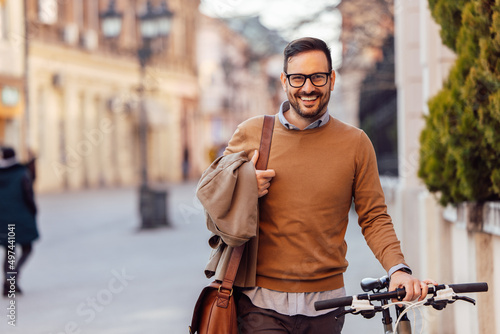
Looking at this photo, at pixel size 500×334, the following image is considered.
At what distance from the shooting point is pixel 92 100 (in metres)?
37.8

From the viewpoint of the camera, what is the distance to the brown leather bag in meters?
2.84

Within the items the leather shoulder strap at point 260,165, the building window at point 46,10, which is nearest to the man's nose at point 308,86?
the leather shoulder strap at point 260,165

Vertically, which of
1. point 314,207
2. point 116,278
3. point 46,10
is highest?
point 46,10

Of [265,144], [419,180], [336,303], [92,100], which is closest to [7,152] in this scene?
[419,180]

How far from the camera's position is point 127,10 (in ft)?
142

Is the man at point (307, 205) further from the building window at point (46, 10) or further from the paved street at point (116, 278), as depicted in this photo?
the building window at point (46, 10)

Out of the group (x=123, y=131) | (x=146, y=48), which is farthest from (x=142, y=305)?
(x=123, y=131)

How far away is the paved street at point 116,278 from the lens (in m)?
7.28

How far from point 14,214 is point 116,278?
A: 1.69 m

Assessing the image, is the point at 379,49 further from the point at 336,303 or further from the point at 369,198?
the point at 336,303

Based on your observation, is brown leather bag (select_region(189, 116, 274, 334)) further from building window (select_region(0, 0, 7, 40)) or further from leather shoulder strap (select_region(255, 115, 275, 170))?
building window (select_region(0, 0, 7, 40))

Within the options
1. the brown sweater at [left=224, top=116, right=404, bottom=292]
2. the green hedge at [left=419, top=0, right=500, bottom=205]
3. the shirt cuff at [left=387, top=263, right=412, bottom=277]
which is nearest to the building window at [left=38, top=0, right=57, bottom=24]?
the green hedge at [left=419, top=0, right=500, bottom=205]

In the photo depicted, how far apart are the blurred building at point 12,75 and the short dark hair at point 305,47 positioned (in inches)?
1046

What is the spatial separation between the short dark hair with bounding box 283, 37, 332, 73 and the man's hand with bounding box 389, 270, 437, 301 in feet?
2.60
